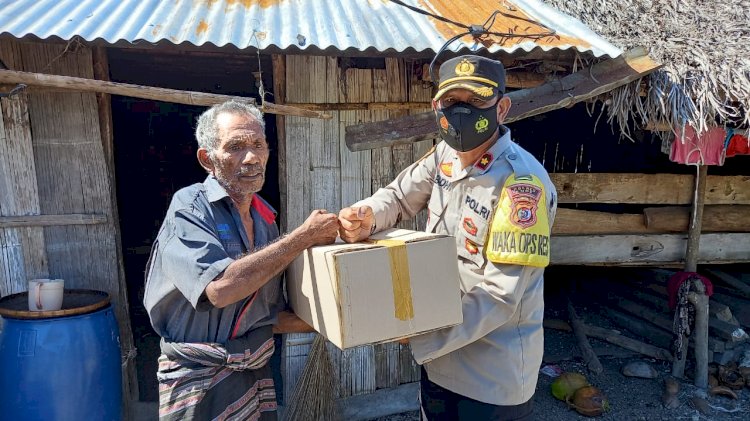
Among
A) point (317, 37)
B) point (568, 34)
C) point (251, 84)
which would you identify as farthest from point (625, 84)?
point (251, 84)

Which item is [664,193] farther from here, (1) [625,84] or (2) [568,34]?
(2) [568,34]

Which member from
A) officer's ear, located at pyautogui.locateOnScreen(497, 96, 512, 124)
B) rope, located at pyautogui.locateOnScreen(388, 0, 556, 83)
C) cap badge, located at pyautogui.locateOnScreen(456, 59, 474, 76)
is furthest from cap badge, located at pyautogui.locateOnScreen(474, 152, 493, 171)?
rope, located at pyautogui.locateOnScreen(388, 0, 556, 83)

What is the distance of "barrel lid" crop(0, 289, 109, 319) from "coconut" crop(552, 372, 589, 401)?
368 cm

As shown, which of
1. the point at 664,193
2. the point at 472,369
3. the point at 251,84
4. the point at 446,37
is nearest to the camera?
the point at 472,369

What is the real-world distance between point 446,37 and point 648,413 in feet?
11.7

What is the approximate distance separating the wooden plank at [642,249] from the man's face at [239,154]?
3.46 m

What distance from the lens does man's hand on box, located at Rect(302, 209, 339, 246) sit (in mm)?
1740

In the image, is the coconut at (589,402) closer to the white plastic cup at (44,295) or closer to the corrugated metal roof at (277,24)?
the corrugated metal roof at (277,24)

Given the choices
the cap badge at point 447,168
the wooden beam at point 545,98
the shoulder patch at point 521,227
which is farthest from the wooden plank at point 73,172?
the shoulder patch at point 521,227

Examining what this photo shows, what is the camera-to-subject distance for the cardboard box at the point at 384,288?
157cm

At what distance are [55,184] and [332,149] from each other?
1.84 meters

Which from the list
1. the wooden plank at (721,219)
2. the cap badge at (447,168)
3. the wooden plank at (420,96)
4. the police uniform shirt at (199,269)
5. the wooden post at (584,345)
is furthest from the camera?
the wooden post at (584,345)

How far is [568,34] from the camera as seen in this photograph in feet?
12.0

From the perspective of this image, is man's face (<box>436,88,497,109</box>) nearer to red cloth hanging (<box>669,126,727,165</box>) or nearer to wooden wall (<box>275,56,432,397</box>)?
wooden wall (<box>275,56,432,397</box>)
